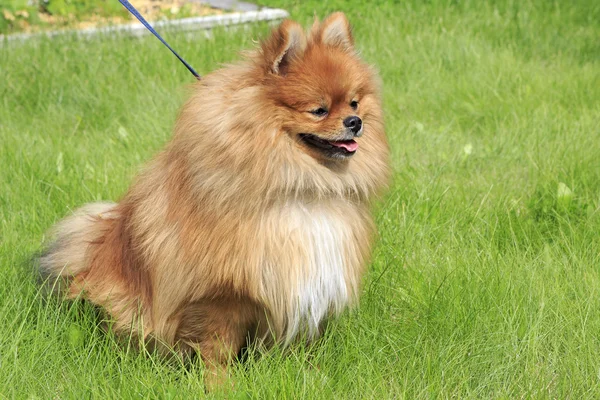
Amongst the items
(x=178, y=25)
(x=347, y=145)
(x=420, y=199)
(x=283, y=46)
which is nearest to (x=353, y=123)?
(x=347, y=145)

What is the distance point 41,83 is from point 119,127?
806 mm

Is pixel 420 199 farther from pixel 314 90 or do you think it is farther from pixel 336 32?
pixel 314 90

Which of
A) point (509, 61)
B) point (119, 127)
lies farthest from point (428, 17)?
point (119, 127)

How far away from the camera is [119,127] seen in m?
5.07

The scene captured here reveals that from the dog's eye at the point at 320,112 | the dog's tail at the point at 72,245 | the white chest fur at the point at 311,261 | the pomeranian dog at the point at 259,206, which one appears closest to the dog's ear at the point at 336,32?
the pomeranian dog at the point at 259,206

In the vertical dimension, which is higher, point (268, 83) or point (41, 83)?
point (268, 83)

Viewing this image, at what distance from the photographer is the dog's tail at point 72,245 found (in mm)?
3027

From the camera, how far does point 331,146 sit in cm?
266

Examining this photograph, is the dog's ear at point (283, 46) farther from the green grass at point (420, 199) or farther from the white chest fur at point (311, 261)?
the green grass at point (420, 199)

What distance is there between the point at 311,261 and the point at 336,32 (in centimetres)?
83

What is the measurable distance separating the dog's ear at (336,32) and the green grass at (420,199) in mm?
973

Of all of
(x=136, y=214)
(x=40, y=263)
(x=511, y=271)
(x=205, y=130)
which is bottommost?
(x=511, y=271)

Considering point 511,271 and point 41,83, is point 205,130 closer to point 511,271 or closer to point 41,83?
point 511,271

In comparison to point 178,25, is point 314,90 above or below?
above
